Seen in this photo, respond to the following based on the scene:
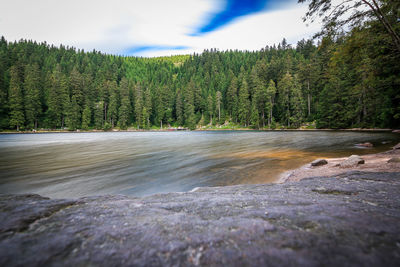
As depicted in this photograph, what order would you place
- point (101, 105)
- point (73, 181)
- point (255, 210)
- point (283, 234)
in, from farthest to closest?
point (101, 105) → point (73, 181) → point (255, 210) → point (283, 234)

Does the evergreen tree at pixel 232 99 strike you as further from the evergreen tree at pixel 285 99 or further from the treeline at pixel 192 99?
the evergreen tree at pixel 285 99

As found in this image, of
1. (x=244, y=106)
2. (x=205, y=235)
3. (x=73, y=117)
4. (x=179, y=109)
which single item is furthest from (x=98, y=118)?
(x=205, y=235)

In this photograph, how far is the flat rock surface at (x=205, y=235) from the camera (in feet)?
4.35

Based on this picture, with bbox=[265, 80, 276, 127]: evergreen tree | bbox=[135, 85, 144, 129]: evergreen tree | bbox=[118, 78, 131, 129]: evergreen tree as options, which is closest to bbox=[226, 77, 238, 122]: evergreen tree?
bbox=[265, 80, 276, 127]: evergreen tree

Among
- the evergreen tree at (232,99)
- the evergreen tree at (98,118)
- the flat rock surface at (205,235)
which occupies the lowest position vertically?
the flat rock surface at (205,235)

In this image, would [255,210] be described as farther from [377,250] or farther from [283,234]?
[377,250]

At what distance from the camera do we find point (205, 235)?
5.64 ft

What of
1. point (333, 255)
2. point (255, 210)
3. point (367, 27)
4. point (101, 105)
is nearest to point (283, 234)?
point (333, 255)

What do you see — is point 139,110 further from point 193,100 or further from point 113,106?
point 193,100

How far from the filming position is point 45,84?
223ft

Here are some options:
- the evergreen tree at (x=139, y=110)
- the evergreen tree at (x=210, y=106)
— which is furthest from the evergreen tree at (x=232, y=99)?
the evergreen tree at (x=139, y=110)

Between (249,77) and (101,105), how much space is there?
59.7m

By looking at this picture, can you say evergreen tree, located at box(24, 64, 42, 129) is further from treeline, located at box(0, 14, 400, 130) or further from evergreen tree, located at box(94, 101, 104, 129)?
evergreen tree, located at box(94, 101, 104, 129)

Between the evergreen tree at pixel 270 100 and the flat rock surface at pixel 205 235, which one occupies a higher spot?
the evergreen tree at pixel 270 100
